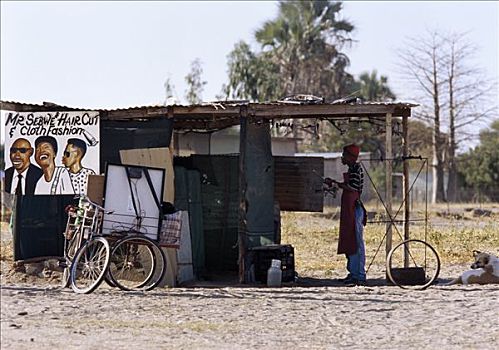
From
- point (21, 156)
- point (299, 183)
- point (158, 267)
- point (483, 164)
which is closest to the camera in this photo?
point (158, 267)

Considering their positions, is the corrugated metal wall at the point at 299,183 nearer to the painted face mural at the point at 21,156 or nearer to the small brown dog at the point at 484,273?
the small brown dog at the point at 484,273

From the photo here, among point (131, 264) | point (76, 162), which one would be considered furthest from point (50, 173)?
point (131, 264)

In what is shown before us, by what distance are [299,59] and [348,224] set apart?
34.4 m

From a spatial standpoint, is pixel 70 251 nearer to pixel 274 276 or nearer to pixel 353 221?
pixel 274 276

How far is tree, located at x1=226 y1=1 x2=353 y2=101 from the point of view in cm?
4712

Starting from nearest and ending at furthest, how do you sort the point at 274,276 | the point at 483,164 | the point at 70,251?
the point at 70,251 → the point at 274,276 → the point at 483,164

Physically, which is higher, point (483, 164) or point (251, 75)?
point (251, 75)

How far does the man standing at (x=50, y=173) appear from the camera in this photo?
13484mm

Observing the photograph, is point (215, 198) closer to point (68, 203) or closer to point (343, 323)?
point (68, 203)

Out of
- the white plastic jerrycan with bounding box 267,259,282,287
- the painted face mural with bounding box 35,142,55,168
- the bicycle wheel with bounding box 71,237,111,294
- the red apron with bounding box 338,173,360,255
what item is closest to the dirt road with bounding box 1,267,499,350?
the bicycle wheel with bounding box 71,237,111,294

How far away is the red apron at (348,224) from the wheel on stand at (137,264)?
2748 mm

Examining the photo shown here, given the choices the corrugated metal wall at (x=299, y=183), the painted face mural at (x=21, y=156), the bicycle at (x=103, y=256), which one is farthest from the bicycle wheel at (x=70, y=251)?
the corrugated metal wall at (x=299, y=183)

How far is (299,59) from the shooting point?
156 feet

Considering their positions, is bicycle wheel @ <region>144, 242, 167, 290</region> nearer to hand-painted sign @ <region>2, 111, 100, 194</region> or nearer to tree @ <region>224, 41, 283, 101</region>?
hand-painted sign @ <region>2, 111, 100, 194</region>
